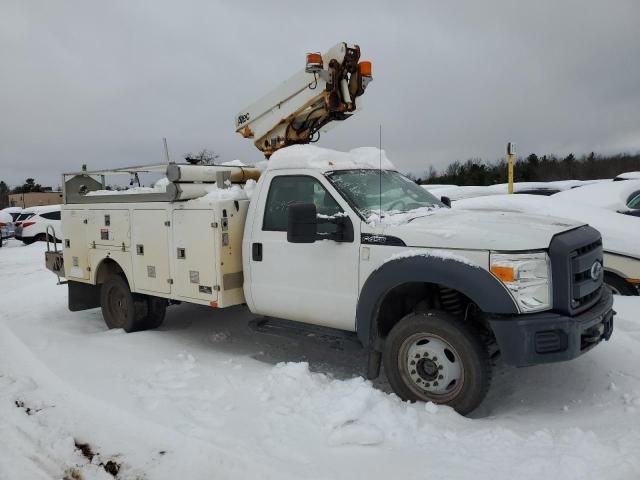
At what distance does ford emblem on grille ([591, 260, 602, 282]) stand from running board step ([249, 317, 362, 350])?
1.97 metres

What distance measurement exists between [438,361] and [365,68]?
11.5 ft

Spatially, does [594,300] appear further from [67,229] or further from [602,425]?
[67,229]

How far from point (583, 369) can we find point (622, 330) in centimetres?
98

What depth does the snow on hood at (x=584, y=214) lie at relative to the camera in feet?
21.3

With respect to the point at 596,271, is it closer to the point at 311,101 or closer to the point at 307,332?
the point at 307,332

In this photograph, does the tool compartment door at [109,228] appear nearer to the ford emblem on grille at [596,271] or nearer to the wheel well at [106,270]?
the wheel well at [106,270]

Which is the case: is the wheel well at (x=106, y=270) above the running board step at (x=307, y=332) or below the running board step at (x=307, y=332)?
above

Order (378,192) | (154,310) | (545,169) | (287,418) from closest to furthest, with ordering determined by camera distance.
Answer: (287,418) < (378,192) < (154,310) < (545,169)

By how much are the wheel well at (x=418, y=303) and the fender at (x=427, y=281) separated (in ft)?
0.32

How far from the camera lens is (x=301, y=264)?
4969 mm

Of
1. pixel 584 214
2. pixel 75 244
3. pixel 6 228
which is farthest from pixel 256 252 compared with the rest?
pixel 6 228

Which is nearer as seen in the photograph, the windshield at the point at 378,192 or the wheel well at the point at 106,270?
the windshield at the point at 378,192

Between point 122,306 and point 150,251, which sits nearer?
point 150,251

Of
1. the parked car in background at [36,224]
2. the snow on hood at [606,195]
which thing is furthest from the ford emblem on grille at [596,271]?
the parked car in background at [36,224]
